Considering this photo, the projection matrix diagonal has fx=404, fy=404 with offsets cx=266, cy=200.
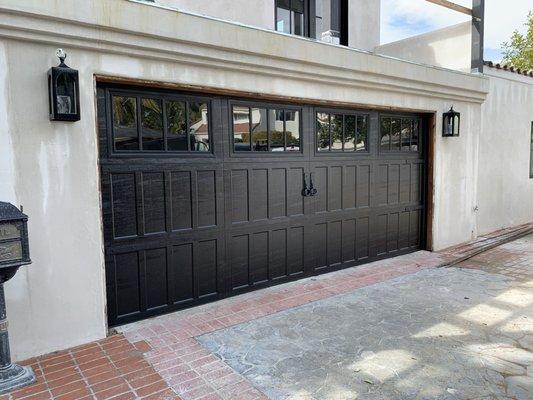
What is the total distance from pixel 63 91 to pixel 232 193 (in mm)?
1998

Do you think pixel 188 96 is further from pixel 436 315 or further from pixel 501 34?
pixel 501 34

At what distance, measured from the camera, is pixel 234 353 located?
3.40 metres

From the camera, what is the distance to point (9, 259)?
277cm

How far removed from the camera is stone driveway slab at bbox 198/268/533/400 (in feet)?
9.50

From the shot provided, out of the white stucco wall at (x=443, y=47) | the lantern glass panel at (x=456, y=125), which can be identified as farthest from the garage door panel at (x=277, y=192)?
the white stucco wall at (x=443, y=47)

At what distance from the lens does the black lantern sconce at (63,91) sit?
10.4 feet

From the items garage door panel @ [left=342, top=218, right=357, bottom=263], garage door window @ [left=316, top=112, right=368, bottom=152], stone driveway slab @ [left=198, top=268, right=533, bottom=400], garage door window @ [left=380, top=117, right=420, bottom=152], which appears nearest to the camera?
stone driveway slab @ [left=198, top=268, right=533, bottom=400]

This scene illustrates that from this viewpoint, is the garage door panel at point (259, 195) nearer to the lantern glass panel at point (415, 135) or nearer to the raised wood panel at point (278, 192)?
the raised wood panel at point (278, 192)

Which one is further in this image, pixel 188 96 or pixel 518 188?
pixel 518 188

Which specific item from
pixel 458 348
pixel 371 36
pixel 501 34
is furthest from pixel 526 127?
pixel 501 34

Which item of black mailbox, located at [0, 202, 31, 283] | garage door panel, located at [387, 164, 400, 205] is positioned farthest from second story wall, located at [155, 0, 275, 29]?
black mailbox, located at [0, 202, 31, 283]

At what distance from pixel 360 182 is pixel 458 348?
288 centimetres

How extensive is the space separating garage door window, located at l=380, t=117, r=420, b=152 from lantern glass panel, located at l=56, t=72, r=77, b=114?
435 cm

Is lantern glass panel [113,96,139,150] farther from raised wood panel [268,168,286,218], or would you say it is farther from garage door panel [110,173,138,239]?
raised wood panel [268,168,286,218]
